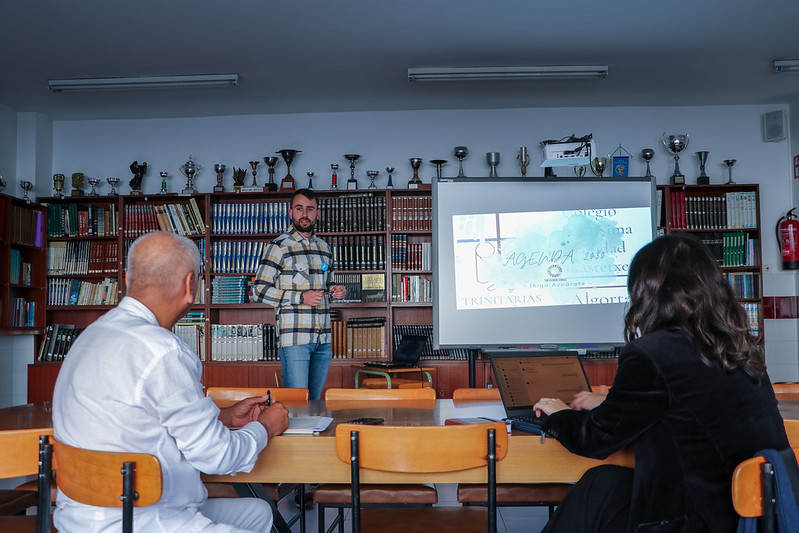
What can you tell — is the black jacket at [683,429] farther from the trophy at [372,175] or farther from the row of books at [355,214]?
the trophy at [372,175]

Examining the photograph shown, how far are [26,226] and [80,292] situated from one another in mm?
725

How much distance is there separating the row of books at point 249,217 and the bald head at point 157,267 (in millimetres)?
4369

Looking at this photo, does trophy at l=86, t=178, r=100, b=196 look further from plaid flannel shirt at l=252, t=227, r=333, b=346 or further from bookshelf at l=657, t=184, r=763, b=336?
bookshelf at l=657, t=184, r=763, b=336

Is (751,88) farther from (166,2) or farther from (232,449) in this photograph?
(232,449)

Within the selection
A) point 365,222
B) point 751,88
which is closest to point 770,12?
point 751,88

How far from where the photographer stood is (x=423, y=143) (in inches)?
247

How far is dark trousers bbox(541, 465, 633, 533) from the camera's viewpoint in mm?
1667

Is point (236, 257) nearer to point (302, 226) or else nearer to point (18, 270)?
point (18, 270)

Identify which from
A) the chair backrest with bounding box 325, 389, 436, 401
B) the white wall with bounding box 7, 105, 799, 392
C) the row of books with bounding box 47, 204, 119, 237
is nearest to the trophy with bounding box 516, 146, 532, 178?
the white wall with bounding box 7, 105, 799, 392

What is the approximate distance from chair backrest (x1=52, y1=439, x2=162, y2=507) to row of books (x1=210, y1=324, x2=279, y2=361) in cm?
441

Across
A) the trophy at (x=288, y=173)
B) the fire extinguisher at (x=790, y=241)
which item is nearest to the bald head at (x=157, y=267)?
the trophy at (x=288, y=173)

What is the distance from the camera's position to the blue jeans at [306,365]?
13.2ft

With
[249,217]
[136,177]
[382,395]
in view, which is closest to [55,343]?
[136,177]

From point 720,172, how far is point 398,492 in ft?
16.4
